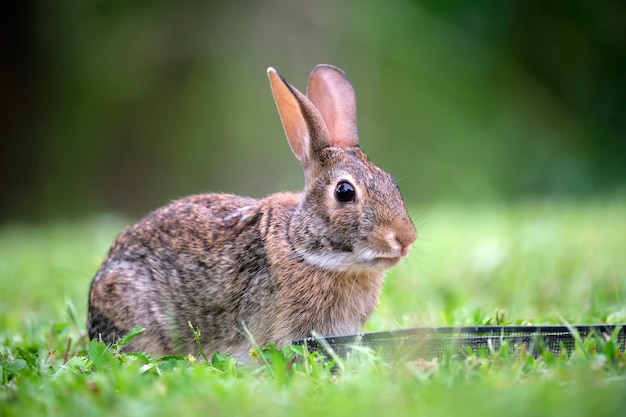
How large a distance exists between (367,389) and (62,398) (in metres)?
1.07

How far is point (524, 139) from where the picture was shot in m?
12.2

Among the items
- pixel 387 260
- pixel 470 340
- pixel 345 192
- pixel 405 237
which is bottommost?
pixel 470 340

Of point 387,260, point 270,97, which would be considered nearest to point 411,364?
point 387,260

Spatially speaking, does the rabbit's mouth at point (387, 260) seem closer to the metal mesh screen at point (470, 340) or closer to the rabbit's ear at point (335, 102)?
the metal mesh screen at point (470, 340)

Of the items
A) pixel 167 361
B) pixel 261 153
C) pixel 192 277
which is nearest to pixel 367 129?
pixel 261 153

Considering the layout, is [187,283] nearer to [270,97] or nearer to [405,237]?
[405,237]

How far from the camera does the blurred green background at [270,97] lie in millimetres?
12203

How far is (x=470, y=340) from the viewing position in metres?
3.44

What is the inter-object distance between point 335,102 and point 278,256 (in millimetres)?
1038

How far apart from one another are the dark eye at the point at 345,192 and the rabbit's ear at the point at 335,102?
51 centimetres

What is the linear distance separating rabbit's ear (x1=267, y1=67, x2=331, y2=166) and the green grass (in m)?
0.83

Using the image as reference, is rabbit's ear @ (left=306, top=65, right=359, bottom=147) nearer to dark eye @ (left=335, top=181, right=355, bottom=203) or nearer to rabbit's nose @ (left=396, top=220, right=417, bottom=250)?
dark eye @ (left=335, top=181, right=355, bottom=203)

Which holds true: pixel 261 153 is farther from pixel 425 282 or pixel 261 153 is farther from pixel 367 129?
pixel 425 282

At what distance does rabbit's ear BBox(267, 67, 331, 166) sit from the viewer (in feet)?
13.8
